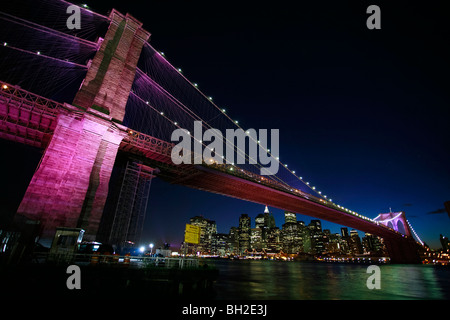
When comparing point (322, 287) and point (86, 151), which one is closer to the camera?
point (86, 151)

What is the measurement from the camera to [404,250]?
85.1m

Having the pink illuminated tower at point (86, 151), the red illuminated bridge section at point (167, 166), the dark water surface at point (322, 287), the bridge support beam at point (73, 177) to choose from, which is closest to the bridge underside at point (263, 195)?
the red illuminated bridge section at point (167, 166)

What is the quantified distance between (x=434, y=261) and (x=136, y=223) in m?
170

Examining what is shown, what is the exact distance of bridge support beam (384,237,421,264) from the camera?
83938 millimetres

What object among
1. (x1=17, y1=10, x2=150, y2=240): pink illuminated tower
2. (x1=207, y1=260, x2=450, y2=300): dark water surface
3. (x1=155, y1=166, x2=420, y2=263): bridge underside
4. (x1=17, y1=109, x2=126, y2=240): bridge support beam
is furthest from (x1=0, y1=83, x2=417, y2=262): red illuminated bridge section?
(x1=207, y1=260, x2=450, y2=300): dark water surface

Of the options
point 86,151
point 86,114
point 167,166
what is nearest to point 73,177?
point 86,151

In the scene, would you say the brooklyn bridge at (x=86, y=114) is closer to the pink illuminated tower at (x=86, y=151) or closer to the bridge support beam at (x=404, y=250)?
the pink illuminated tower at (x=86, y=151)

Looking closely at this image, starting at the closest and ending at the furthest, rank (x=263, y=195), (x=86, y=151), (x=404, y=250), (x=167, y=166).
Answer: (x=86, y=151) → (x=167, y=166) → (x=263, y=195) → (x=404, y=250)

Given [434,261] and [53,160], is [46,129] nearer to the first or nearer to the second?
[53,160]

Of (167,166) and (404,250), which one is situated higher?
(167,166)

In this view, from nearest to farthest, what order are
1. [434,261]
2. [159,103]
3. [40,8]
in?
[40,8] < [159,103] < [434,261]

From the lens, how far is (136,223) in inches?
1062

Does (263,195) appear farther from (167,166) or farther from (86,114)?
(86,114)
